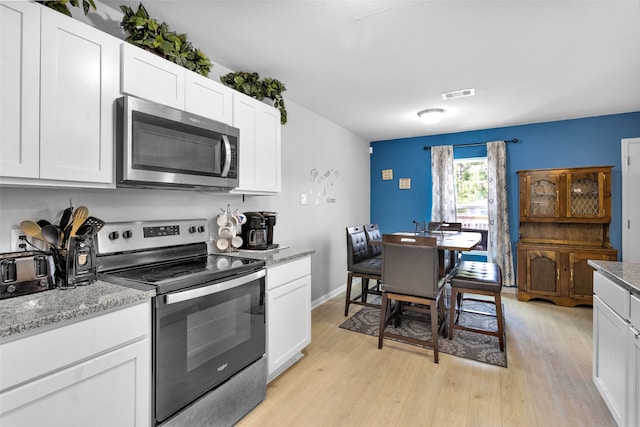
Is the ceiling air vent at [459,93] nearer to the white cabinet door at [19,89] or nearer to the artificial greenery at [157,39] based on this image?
the artificial greenery at [157,39]

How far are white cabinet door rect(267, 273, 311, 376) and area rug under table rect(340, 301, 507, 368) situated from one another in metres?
0.89

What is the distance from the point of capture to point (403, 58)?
244 centimetres

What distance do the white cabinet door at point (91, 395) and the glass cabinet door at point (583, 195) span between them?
185 inches

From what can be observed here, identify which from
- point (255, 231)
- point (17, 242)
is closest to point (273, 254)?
point (255, 231)

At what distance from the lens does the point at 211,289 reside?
1583 mm

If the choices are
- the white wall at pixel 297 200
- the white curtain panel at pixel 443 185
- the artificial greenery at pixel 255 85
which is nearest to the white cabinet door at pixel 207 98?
the artificial greenery at pixel 255 85

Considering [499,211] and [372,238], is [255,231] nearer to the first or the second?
[372,238]

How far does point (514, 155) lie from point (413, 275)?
9.93ft

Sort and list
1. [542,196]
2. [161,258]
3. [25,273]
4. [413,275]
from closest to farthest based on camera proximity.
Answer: [25,273] → [161,258] → [413,275] → [542,196]

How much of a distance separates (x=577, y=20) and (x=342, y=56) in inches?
58.6

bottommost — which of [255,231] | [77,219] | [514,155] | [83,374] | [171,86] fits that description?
[83,374]

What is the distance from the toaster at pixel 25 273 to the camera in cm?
122

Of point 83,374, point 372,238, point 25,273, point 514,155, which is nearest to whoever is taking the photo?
point 83,374

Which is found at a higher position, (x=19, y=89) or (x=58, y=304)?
(x=19, y=89)
